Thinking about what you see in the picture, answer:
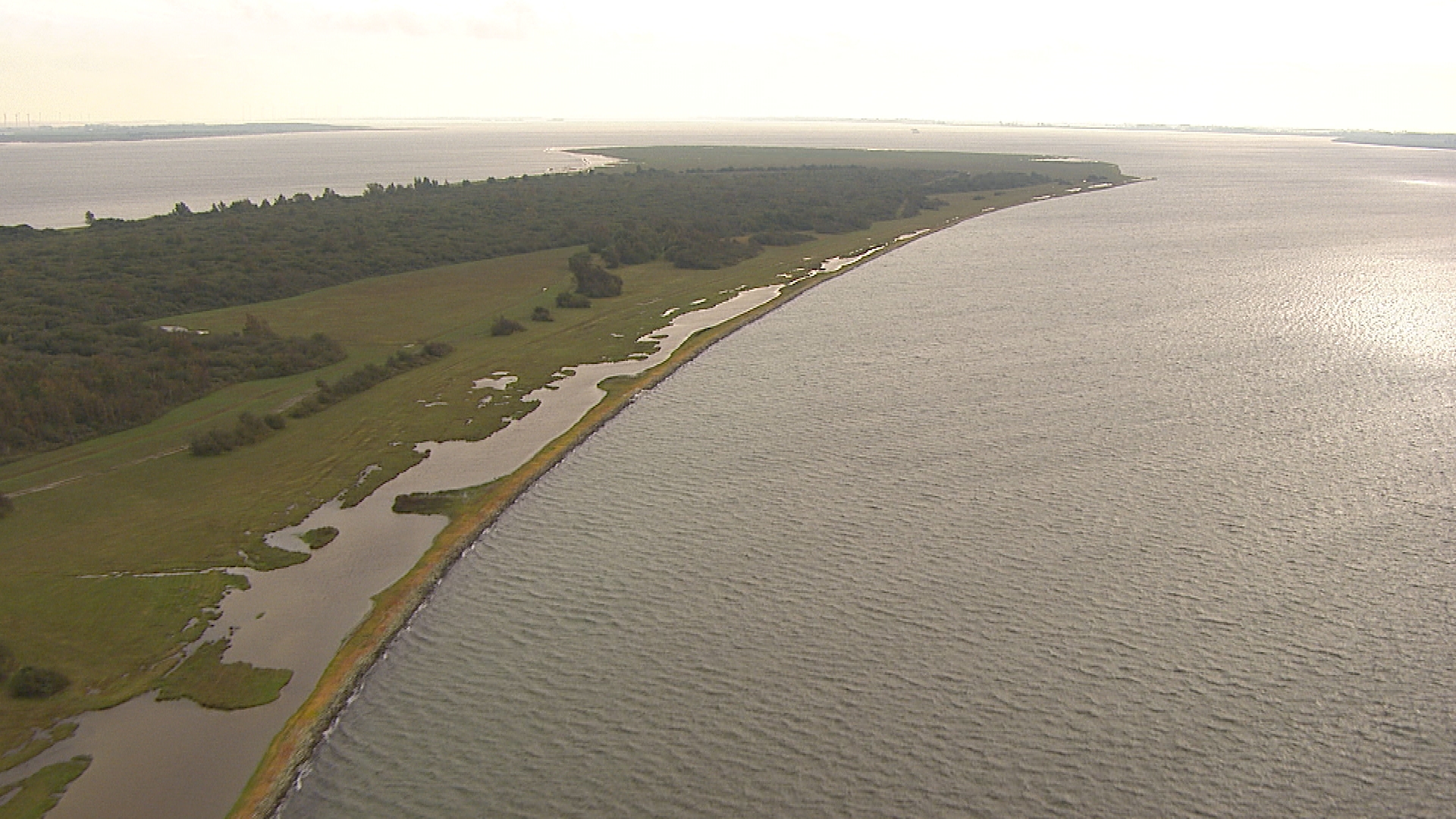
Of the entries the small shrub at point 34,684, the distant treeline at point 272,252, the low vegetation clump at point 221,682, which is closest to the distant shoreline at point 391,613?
the low vegetation clump at point 221,682

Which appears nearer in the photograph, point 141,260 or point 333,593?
point 333,593

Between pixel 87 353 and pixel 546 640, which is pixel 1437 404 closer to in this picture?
pixel 546 640

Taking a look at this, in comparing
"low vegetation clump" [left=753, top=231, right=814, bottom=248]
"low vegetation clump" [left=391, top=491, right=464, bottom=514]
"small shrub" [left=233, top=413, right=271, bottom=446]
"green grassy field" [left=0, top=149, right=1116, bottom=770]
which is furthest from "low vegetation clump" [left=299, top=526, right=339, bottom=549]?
"low vegetation clump" [left=753, top=231, right=814, bottom=248]

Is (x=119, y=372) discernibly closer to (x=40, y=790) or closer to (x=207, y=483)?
(x=207, y=483)

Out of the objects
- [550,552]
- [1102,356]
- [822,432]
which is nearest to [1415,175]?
[1102,356]

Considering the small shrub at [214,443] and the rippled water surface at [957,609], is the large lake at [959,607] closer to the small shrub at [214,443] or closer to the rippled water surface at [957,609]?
the rippled water surface at [957,609]

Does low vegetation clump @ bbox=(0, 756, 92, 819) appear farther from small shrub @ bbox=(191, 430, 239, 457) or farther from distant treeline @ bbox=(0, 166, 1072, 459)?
distant treeline @ bbox=(0, 166, 1072, 459)

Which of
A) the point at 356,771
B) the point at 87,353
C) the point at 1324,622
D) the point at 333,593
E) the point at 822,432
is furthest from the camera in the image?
the point at 87,353
